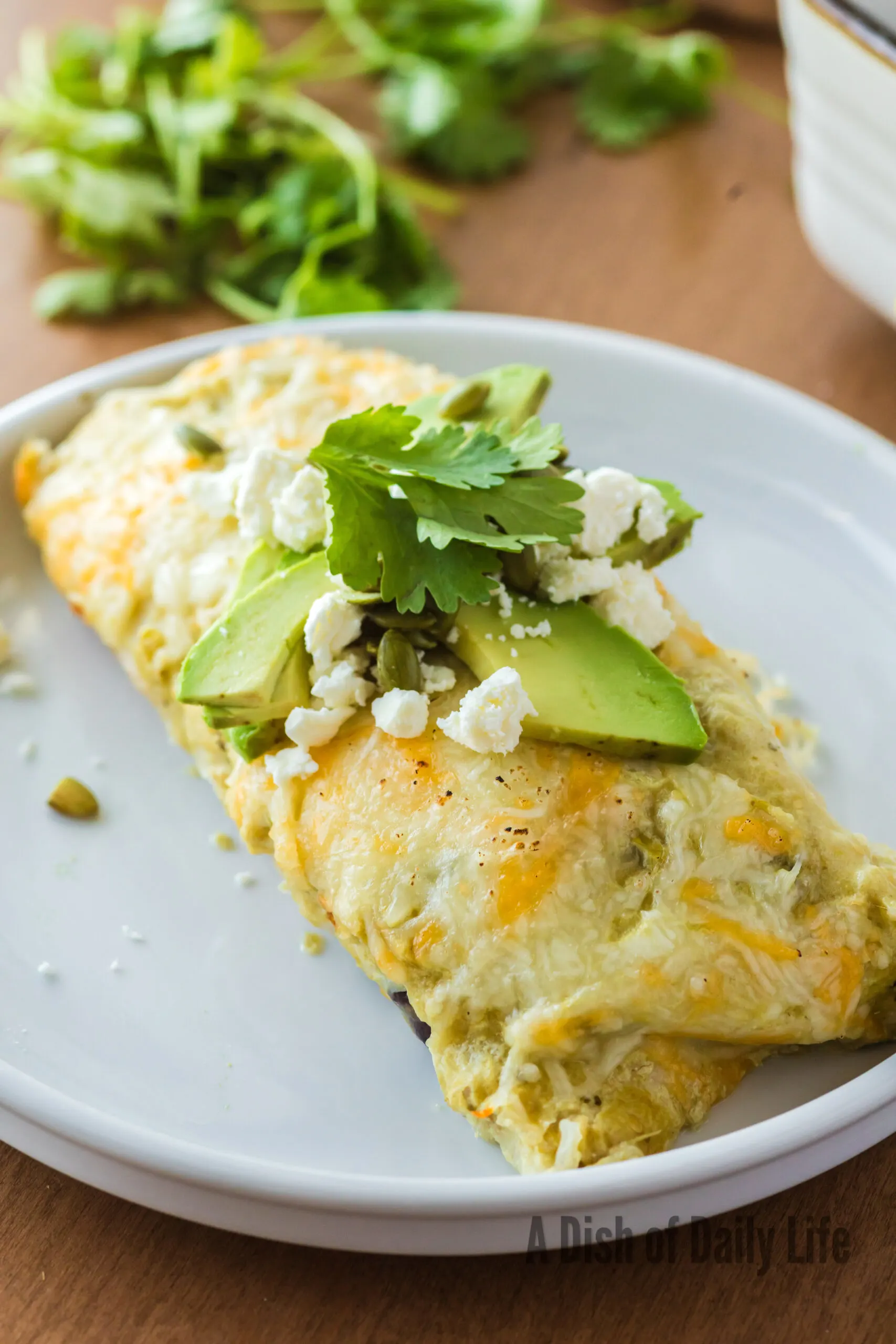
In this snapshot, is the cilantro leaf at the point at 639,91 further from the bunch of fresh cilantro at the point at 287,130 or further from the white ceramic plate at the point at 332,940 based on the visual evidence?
the white ceramic plate at the point at 332,940

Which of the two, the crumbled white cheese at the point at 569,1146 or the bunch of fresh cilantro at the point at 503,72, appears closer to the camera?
the crumbled white cheese at the point at 569,1146

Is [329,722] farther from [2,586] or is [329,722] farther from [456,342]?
[456,342]

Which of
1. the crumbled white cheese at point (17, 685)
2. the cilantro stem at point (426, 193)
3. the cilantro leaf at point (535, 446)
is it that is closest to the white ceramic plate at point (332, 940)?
the crumbled white cheese at point (17, 685)

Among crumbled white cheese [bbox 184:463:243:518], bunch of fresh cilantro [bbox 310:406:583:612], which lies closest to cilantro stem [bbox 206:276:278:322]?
crumbled white cheese [bbox 184:463:243:518]

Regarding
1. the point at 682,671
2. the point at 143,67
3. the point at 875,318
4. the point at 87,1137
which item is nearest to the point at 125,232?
the point at 143,67

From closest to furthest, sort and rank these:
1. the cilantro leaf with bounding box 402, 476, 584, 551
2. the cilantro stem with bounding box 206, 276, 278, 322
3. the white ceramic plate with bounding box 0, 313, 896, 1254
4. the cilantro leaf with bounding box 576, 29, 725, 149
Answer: the white ceramic plate with bounding box 0, 313, 896, 1254 → the cilantro leaf with bounding box 402, 476, 584, 551 → the cilantro stem with bounding box 206, 276, 278, 322 → the cilantro leaf with bounding box 576, 29, 725, 149

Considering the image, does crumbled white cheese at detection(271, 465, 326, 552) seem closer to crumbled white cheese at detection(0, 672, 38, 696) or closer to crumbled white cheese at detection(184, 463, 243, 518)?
crumbled white cheese at detection(184, 463, 243, 518)
